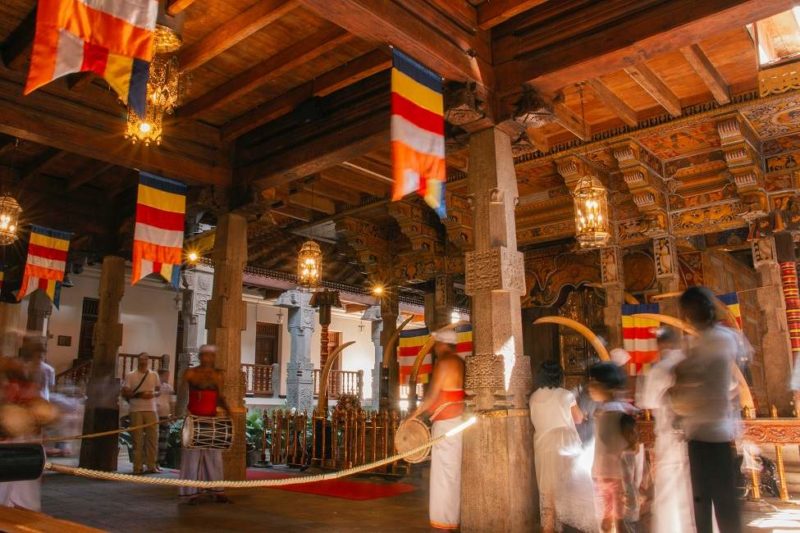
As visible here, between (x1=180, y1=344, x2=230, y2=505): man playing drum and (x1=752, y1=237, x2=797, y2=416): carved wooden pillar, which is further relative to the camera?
(x1=752, y1=237, x2=797, y2=416): carved wooden pillar

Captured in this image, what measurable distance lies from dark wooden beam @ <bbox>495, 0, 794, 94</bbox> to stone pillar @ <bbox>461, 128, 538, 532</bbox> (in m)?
0.77

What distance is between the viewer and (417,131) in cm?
608

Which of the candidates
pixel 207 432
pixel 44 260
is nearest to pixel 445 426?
pixel 207 432

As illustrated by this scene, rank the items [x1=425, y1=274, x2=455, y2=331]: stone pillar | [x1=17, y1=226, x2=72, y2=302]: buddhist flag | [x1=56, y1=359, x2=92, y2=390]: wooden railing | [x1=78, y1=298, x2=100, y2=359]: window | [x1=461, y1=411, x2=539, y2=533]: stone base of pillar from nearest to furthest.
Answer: [x1=461, y1=411, x2=539, y2=533]: stone base of pillar → [x1=17, y1=226, x2=72, y2=302]: buddhist flag → [x1=425, y1=274, x2=455, y2=331]: stone pillar → [x1=56, y1=359, x2=92, y2=390]: wooden railing → [x1=78, y1=298, x2=100, y2=359]: window

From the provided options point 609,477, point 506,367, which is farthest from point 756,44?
point 609,477

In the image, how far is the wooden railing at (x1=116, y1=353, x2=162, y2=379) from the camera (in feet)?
59.4

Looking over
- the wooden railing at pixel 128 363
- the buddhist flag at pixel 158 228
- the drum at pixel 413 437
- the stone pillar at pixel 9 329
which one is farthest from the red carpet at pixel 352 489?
the wooden railing at pixel 128 363

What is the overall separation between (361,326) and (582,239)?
1921 centimetres

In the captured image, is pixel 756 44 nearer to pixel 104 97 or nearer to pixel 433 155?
pixel 433 155

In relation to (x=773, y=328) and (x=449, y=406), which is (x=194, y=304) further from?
(x=773, y=328)

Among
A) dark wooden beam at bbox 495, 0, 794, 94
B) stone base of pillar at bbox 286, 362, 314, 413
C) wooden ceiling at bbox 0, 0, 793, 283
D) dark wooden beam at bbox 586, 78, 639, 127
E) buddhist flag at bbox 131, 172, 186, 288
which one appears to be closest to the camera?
dark wooden beam at bbox 495, 0, 794, 94

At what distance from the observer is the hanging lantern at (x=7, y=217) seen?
8664 millimetres

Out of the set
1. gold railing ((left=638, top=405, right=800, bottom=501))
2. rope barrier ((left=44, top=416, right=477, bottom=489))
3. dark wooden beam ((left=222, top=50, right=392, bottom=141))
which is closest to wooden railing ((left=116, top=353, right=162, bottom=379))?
dark wooden beam ((left=222, top=50, right=392, bottom=141))

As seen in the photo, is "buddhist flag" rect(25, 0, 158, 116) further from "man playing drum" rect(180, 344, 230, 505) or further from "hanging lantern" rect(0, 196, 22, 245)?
"hanging lantern" rect(0, 196, 22, 245)
